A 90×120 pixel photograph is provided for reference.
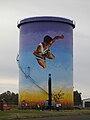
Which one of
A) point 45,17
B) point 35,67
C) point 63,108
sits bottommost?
point 63,108

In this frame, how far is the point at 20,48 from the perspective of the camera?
68312mm

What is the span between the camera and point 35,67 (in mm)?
65250

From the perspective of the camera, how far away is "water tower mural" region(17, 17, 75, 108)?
64812 millimetres

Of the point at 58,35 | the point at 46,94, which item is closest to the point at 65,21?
the point at 58,35

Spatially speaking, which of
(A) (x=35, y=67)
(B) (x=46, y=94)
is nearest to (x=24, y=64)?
(A) (x=35, y=67)

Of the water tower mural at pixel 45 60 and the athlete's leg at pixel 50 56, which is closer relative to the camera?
the water tower mural at pixel 45 60

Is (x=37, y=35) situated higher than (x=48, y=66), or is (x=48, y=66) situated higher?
(x=37, y=35)

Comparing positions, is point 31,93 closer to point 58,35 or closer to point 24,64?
point 24,64

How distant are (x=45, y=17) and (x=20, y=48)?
7359 mm

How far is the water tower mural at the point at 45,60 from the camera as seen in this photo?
64.8m

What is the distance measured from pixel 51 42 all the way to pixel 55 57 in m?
2.66

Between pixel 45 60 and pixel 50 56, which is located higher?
pixel 50 56

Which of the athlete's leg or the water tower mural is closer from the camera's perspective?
the water tower mural

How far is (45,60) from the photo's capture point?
6531 centimetres
